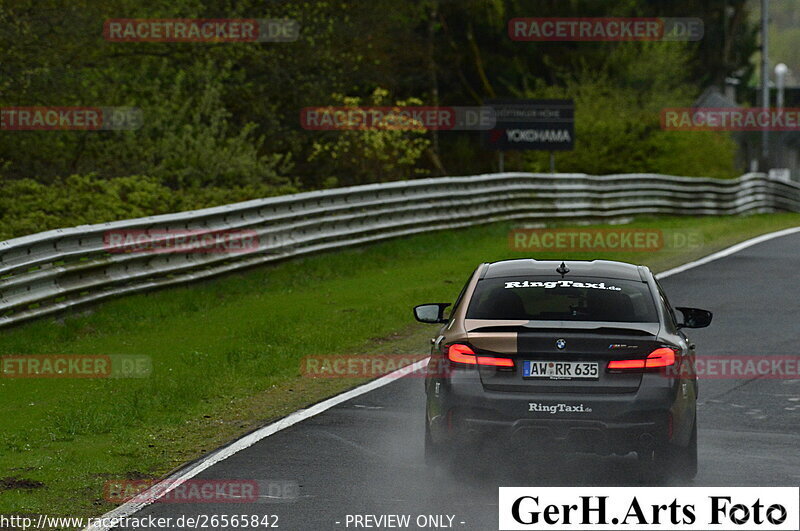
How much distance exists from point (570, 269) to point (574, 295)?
0.95ft

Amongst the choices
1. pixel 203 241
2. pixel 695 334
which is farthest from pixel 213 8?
pixel 695 334

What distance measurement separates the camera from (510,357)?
8766 millimetres

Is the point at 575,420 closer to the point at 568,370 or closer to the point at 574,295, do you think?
the point at 568,370

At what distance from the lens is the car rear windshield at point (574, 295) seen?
30.5 feet

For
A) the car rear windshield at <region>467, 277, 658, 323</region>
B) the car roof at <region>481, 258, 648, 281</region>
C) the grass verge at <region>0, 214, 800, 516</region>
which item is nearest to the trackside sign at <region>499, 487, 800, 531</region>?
the car rear windshield at <region>467, 277, 658, 323</region>

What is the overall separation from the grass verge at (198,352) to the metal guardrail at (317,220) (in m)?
0.25

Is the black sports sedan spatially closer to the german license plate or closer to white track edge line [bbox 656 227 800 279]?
the german license plate

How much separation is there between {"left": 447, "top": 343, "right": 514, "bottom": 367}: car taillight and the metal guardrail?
22.5ft

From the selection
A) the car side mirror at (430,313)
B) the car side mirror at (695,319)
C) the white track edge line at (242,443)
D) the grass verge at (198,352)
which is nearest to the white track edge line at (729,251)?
the grass verge at (198,352)

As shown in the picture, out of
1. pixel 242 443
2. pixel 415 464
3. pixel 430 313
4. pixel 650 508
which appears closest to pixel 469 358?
pixel 415 464

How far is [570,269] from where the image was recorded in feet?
32.8

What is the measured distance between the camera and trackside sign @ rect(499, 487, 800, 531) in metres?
8.14

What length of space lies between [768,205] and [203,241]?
27.7 m

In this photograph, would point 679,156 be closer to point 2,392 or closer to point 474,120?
point 474,120
